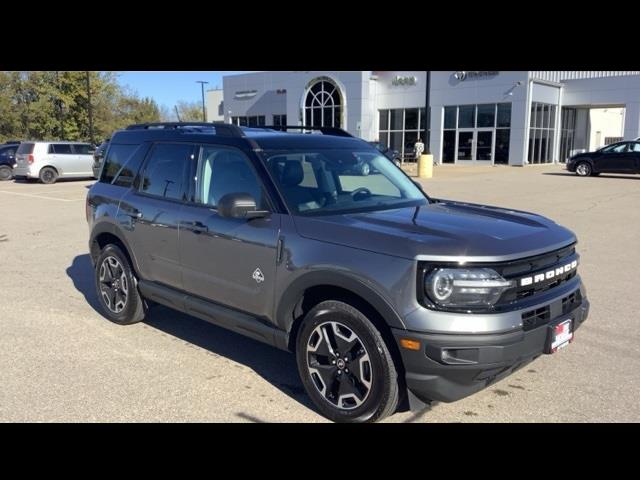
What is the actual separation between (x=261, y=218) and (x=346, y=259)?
2.72 ft

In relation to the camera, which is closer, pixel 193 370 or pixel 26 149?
pixel 193 370

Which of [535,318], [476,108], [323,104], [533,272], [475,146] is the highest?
[323,104]

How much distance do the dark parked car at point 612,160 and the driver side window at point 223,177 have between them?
2393 centimetres

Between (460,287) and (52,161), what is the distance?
23904 millimetres

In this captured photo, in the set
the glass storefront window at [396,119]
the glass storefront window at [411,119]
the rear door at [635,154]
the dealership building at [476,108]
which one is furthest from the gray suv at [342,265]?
the glass storefront window at [396,119]

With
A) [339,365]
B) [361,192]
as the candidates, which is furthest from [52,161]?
[339,365]

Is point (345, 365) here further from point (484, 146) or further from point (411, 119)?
point (411, 119)

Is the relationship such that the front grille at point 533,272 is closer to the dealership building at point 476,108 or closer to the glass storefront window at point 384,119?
the dealership building at point 476,108

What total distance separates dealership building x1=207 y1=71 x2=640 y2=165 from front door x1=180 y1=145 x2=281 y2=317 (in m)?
32.1

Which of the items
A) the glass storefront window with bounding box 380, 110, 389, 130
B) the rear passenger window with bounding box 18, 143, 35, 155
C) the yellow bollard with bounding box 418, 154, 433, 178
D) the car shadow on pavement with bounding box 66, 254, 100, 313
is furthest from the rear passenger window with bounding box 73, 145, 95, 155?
the glass storefront window with bounding box 380, 110, 389, 130

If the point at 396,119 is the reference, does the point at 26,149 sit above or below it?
below

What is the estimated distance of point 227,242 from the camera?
413 centimetres

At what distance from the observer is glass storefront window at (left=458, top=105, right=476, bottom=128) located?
117ft

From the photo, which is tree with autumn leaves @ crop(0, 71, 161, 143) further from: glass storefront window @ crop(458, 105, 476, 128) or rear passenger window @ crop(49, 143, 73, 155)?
glass storefront window @ crop(458, 105, 476, 128)
